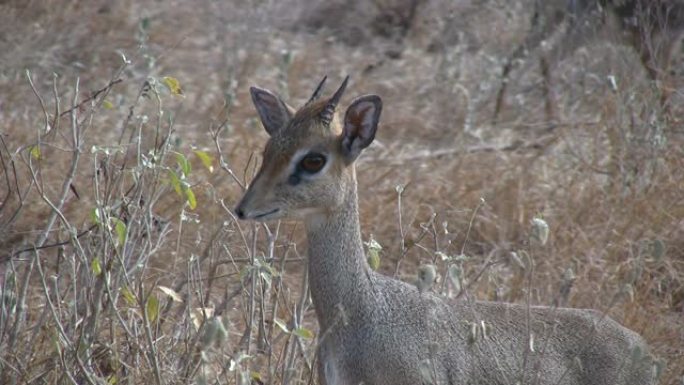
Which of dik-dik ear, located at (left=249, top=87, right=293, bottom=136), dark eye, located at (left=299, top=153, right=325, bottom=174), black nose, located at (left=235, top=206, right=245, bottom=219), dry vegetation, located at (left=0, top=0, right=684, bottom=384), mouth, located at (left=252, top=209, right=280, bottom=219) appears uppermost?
dik-dik ear, located at (left=249, top=87, right=293, bottom=136)

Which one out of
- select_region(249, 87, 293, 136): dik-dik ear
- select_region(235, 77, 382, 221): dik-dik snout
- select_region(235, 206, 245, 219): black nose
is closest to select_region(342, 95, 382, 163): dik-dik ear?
select_region(235, 77, 382, 221): dik-dik snout

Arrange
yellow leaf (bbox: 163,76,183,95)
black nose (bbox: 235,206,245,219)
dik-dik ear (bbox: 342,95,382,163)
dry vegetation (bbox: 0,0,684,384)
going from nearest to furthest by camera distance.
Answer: black nose (bbox: 235,206,245,219) < dik-dik ear (bbox: 342,95,382,163) < yellow leaf (bbox: 163,76,183,95) < dry vegetation (bbox: 0,0,684,384)

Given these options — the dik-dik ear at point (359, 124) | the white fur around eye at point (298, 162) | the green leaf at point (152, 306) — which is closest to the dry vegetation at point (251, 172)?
the green leaf at point (152, 306)

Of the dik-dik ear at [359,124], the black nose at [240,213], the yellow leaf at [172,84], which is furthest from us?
the yellow leaf at [172,84]

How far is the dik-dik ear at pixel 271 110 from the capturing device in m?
3.62

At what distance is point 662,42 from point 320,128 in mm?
3268

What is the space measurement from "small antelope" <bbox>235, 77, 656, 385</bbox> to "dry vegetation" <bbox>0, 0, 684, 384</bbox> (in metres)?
0.16

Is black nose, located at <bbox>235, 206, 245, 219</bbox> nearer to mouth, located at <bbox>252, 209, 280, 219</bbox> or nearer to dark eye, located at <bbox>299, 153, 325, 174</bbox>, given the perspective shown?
mouth, located at <bbox>252, 209, 280, 219</bbox>

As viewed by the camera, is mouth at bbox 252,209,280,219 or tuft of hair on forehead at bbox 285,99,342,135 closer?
mouth at bbox 252,209,280,219

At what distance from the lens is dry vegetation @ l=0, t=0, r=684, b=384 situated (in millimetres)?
3758

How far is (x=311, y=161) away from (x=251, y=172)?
A: 2672mm

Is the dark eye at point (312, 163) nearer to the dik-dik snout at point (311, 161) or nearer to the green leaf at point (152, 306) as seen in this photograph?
the dik-dik snout at point (311, 161)

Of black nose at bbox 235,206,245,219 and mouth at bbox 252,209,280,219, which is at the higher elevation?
black nose at bbox 235,206,245,219

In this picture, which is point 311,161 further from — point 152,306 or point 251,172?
point 251,172
